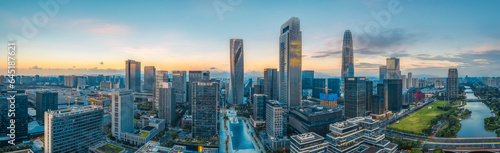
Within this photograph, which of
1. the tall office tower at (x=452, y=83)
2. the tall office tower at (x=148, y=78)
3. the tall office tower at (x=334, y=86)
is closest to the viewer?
the tall office tower at (x=452, y=83)

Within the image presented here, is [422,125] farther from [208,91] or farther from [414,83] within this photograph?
[414,83]

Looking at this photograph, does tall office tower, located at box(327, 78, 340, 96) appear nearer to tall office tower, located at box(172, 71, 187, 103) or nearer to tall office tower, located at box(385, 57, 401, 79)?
tall office tower, located at box(385, 57, 401, 79)

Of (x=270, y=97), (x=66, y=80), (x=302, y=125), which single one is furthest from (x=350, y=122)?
(x=66, y=80)

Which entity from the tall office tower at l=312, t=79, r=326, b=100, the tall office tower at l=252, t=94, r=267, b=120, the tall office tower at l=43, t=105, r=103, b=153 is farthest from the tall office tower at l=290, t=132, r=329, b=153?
the tall office tower at l=312, t=79, r=326, b=100

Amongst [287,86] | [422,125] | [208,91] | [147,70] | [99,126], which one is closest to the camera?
[99,126]

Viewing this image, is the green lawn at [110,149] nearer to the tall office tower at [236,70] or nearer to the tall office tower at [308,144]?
the tall office tower at [308,144]

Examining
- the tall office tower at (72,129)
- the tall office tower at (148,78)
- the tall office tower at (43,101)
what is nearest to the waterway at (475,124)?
the tall office tower at (72,129)
